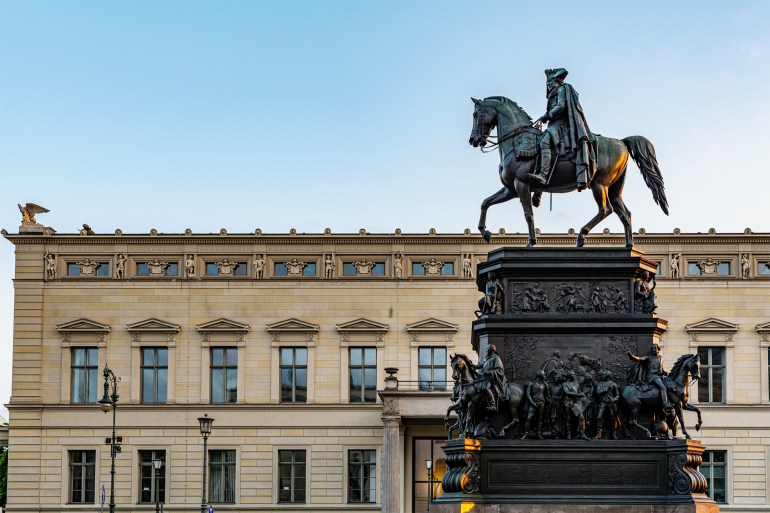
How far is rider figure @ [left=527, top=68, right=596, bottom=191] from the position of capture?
65.9 ft

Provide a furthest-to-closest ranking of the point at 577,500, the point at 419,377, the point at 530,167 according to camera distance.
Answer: the point at 419,377 < the point at 530,167 < the point at 577,500

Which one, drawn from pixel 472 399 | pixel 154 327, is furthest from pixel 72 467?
pixel 472 399

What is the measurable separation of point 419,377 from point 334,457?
5.24 m

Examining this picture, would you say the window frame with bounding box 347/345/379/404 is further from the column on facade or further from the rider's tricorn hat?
the rider's tricorn hat

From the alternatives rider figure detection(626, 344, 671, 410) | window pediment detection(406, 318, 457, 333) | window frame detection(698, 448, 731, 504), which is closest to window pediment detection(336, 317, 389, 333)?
window pediment detection(406, 318, 457, 333)

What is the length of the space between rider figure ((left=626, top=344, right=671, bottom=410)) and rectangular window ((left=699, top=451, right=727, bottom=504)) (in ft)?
141

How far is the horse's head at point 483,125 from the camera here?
21203 mm

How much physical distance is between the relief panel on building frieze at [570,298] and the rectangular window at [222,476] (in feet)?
145

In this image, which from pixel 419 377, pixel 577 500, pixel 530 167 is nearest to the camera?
pixel 577 500

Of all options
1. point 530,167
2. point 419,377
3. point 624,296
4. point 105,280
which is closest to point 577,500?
point 624,296

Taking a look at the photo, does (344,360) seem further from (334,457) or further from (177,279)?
(177,279)

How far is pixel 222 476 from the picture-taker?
62156mm

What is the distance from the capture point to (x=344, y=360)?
6200 cm

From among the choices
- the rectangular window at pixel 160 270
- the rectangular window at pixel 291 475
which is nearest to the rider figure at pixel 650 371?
the rectangular window at pixel 291 475
